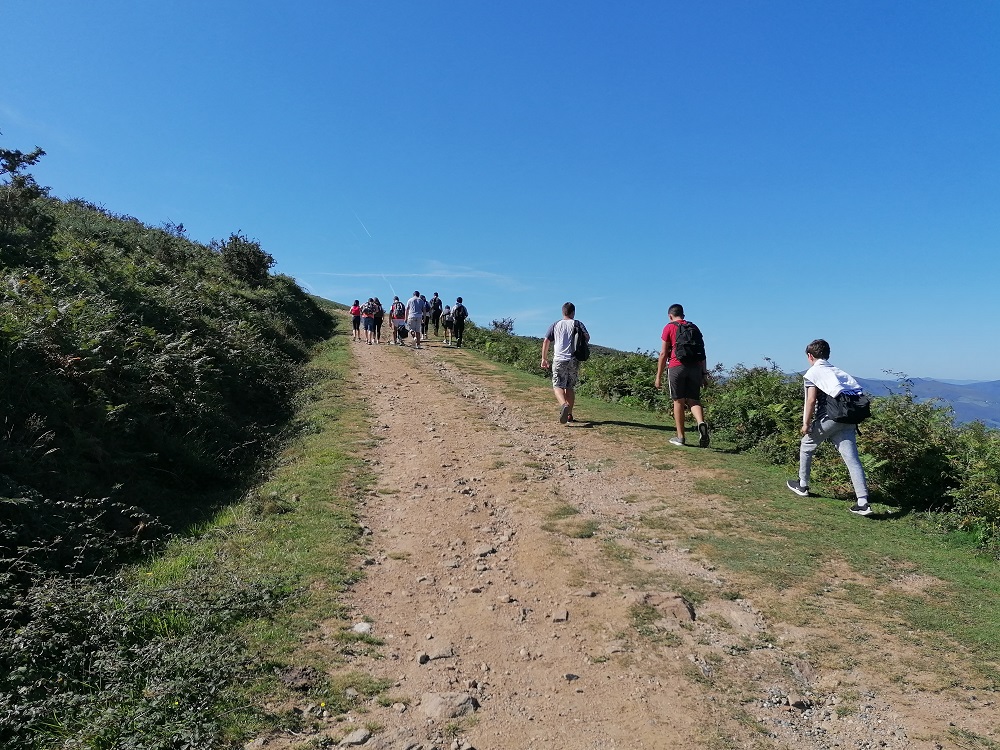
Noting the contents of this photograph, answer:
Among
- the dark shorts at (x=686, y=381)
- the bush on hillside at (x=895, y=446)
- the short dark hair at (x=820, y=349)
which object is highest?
the short dark hair at (x=820, y=349)

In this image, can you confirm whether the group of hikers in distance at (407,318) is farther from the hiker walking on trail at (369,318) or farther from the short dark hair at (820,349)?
the short dark hair at (820,349)

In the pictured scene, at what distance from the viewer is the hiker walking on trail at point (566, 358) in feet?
33.1

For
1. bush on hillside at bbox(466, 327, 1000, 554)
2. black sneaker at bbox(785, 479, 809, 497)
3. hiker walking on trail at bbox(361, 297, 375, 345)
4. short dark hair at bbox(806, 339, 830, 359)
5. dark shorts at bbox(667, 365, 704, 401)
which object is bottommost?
black sneaker at bbox(785, 479, 809, 497)

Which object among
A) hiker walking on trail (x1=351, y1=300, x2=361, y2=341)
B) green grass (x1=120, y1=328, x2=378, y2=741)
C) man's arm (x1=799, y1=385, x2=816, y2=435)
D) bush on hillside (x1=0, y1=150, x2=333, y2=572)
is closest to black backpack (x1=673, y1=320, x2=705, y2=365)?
man's arm (x1=799, y1=385, x2=816, y2=435)

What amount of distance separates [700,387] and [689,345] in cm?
76

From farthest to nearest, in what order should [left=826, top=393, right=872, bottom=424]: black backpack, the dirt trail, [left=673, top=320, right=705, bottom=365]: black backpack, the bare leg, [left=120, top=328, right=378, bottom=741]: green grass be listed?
the bare leg, [left=673, top=320, right=705, bottom=365]: black backpack, [left=826, top=393, right=872, bottom=424]: black backpack, [left=120, top=328, right=378, bottom=741]: green grass, the dirt trail

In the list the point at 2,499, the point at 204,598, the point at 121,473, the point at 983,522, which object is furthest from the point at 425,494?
the point at 983,522

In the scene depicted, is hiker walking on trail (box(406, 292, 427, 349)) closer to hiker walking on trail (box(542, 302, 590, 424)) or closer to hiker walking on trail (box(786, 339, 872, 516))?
hiker walking on trail (box(542, 302, 590, 424))

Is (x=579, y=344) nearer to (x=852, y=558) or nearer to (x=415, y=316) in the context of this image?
(x=852, y=558)

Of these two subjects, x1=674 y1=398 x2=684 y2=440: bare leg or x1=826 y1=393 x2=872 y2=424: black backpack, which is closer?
x1=826 y1=393 x2=872 y2=424: black backpack

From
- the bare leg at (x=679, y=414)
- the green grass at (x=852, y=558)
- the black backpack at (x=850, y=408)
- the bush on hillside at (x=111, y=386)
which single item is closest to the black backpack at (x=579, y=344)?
the bare leg at (x=679, y=414)

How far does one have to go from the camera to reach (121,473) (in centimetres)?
646

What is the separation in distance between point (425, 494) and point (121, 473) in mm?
3426

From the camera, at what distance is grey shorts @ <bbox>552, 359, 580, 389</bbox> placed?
1011 centimetres
